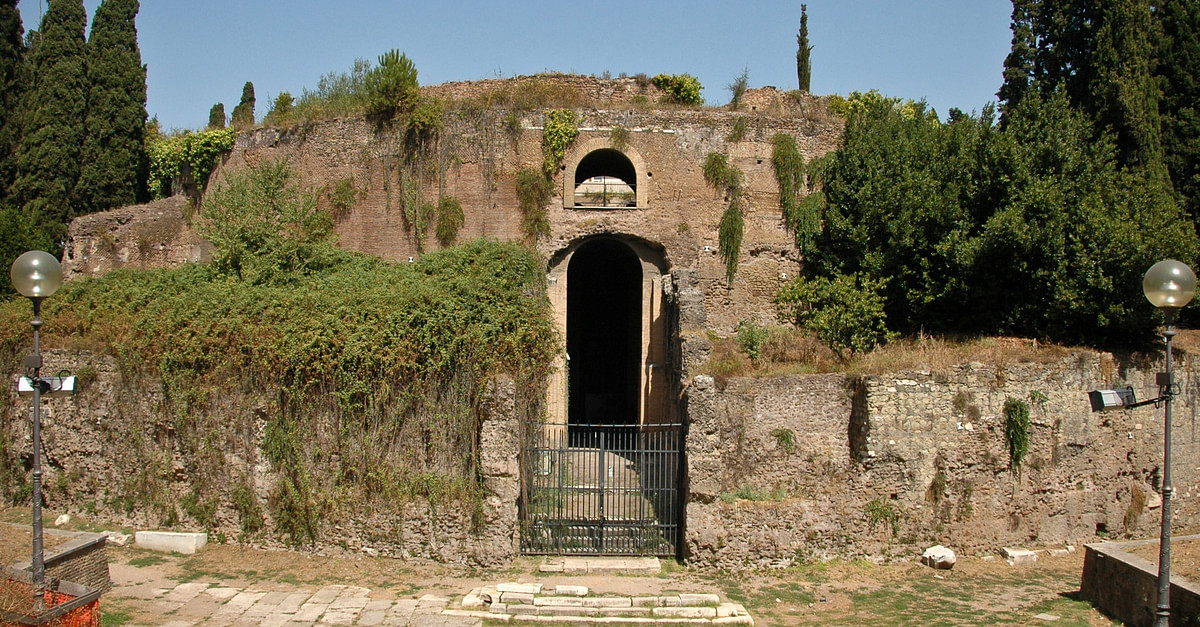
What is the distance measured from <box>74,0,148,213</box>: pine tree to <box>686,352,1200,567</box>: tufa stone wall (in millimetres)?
17412

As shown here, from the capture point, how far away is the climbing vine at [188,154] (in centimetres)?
1916

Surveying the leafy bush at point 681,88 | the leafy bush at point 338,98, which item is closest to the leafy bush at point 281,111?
the leafy bush at point 338,98

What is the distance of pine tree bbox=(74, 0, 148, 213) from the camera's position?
22.5 m

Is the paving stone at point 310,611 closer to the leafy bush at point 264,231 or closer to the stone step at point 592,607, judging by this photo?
the stone step at point 592,607

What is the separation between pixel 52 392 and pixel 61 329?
15.2ft

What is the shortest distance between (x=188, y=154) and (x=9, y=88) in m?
7.05

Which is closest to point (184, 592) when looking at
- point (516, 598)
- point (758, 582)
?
point (516, 598)

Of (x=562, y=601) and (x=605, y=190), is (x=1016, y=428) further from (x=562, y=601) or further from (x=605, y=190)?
(x=605, y=190)

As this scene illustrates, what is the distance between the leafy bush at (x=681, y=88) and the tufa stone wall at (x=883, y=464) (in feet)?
28.2

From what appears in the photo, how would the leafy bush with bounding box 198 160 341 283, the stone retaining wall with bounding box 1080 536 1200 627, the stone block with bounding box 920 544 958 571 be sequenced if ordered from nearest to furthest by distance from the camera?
the stone retaining wall with bounding box 1080 536 1200 627
the stone block with bounding box 920 544 958 571
the leafy bush with bounding box 198 160 341 283

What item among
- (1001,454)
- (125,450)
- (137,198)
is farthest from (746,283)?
(137,198)

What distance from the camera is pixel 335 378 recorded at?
11.8m

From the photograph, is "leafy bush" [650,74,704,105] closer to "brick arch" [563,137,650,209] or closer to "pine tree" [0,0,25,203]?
"brick arch" [563,137,650,209]

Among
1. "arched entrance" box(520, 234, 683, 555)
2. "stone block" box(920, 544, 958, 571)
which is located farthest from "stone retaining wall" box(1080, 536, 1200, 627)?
"arched entrance" box(520, 234, 683, 555)
